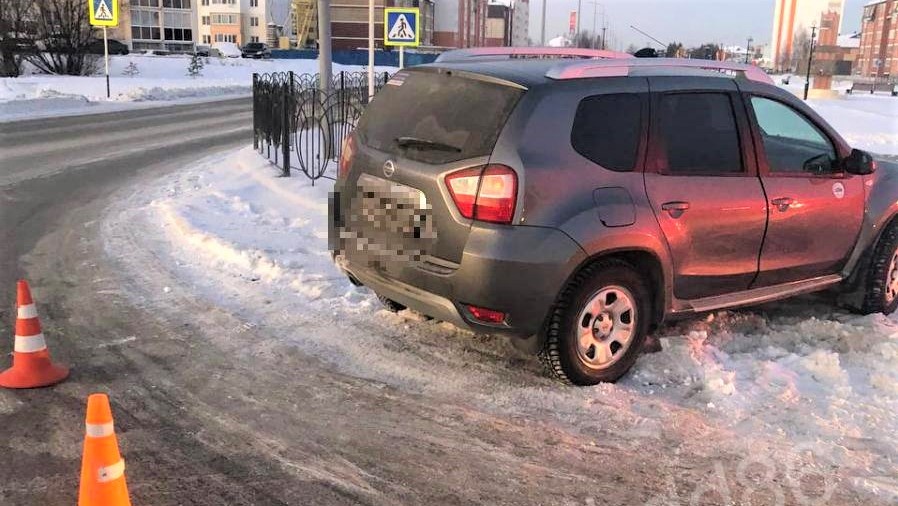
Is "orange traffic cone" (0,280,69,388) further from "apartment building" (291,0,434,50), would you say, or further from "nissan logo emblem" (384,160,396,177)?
"apartment building" (291,0,434,50)

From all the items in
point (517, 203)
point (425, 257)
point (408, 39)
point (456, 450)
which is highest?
point (408, 39)

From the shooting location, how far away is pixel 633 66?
4.45 m

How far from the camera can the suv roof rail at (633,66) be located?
13.8ft

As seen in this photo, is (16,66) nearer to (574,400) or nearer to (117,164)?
(117,164)

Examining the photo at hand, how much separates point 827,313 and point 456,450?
367 centimetres

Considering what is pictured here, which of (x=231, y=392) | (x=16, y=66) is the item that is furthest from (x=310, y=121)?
(x=16, y=66)

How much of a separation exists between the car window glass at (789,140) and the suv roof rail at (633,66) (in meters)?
0.21

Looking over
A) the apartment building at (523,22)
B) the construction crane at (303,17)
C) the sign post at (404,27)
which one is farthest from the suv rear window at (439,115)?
the apartment building at (523,22)

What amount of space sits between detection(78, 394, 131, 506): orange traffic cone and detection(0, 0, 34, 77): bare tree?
3331 cm

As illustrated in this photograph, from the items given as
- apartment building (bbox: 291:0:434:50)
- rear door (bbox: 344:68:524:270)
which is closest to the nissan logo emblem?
rear door (bbox: 344:68:524:270)

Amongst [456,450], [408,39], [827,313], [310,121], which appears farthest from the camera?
[408,39]

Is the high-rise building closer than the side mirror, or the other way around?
the side mirror

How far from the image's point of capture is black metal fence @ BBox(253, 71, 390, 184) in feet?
35.9

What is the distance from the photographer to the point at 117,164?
12906mm
